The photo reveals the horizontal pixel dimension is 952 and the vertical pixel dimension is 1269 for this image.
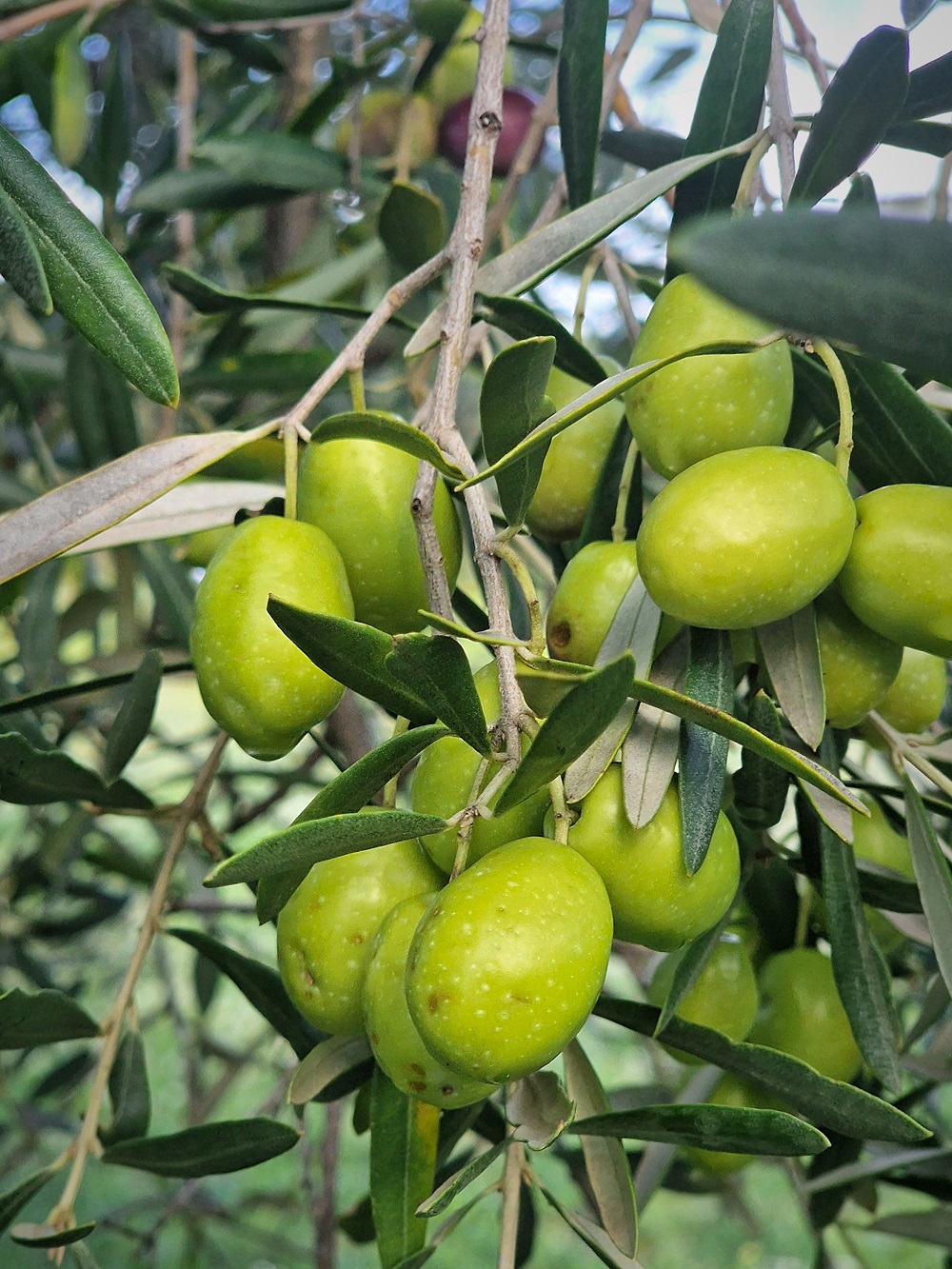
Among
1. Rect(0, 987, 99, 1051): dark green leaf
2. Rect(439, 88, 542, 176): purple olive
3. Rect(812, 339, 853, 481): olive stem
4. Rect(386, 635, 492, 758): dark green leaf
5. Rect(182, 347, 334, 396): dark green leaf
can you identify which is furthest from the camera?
Rect(439, 88, 542, 176): purple olive

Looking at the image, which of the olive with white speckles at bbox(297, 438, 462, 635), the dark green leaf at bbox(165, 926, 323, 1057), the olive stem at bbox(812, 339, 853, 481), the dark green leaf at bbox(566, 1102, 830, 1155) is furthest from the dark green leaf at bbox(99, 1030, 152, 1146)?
the olive stem at bbox(812, 339, 853, 481)

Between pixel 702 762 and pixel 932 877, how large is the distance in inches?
9.2

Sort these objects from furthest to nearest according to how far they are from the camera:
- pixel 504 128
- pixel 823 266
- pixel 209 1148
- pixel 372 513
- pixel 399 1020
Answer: pixel 504 128, pixel 209 1148, pixel 372 513, pixel 399 1020, pixel 823 266

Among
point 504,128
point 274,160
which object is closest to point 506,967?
point 274,160

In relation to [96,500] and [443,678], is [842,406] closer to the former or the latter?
[443,678]

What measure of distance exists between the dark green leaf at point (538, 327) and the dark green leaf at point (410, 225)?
1.21 feet

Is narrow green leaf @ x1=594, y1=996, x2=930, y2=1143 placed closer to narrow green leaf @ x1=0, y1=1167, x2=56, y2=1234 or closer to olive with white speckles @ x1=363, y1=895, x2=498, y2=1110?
olive with white speckles @ x1=363, y1=895, x2=498, y2=1110

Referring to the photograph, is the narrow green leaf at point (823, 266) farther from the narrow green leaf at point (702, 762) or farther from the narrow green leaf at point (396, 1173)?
the narrow green leaf at point (396, 1173)

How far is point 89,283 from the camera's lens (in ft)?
2.07

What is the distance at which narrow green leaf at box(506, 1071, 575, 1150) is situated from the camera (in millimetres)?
614

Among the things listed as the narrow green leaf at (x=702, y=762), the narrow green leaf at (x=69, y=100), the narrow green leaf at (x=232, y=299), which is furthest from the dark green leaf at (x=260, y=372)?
the narrow green leaf at (x=702, y=762)

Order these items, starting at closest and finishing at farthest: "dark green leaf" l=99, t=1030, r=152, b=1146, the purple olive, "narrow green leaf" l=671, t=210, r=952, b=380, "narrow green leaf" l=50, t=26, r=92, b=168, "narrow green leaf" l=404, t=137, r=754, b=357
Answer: "narrow green leaf" l=671, t=210, r=952, b=380 → "narrow green leaf" l=404, t=137, r=754, b=357 → "dark green leaf" l=99, t=1030, r=152, b=1146 → "narrow green leaf" l=50, t=26, r=92, b=168 → the purple olive

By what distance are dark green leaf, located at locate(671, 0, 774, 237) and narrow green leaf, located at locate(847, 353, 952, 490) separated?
17 centimetres

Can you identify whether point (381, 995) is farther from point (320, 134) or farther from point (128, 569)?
point (320, 134)
